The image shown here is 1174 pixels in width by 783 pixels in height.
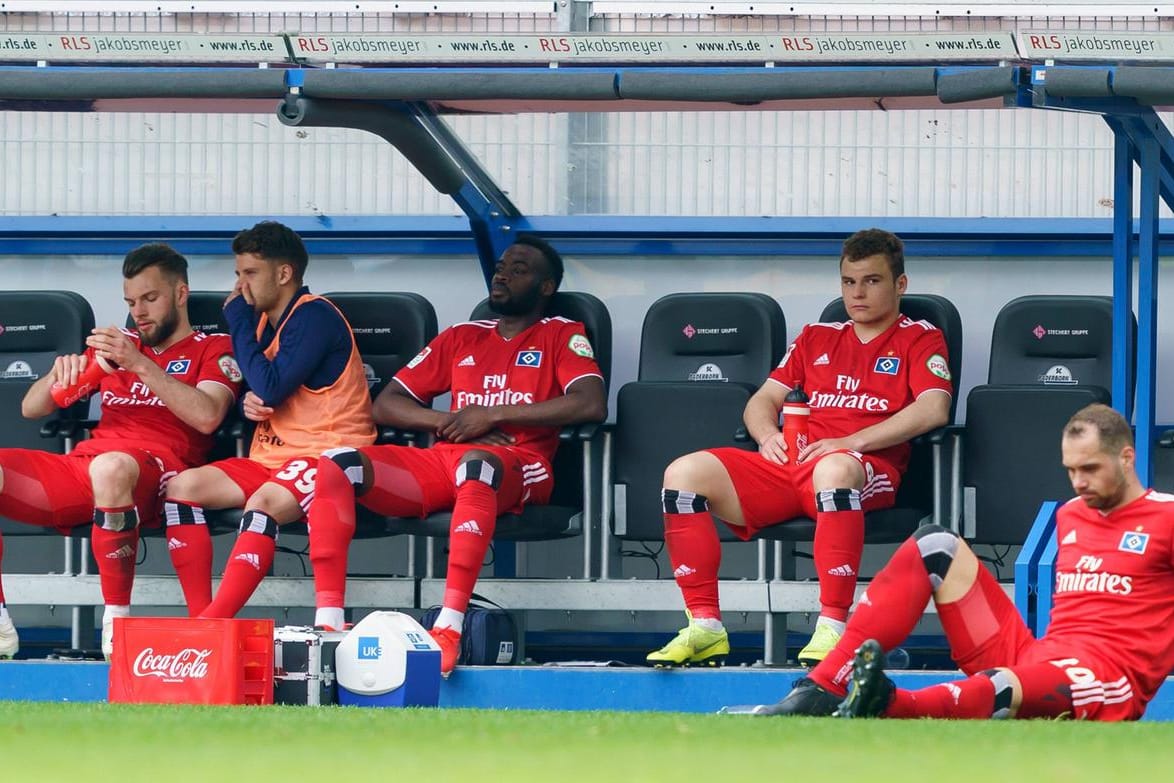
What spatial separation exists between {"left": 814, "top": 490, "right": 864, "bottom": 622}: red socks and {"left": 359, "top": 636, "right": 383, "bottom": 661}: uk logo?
134 cm

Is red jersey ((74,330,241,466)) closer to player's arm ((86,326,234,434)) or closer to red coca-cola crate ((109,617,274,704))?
player's arm ((86,326,234,434))

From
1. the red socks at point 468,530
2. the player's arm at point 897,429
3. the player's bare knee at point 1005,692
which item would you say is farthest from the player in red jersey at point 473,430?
the player's bare knee at point 1005,692

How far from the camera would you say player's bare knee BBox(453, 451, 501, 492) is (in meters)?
6.35

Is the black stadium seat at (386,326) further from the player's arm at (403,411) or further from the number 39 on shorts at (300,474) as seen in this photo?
the number 39 on shorts at (300,474)

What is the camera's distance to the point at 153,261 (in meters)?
7.09

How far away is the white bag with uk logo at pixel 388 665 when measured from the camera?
5.72 meters

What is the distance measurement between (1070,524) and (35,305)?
419cm

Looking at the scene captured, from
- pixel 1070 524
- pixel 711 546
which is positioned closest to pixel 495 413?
pixel 711 546

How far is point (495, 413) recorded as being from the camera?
6.79 m

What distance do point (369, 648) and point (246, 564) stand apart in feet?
2.57

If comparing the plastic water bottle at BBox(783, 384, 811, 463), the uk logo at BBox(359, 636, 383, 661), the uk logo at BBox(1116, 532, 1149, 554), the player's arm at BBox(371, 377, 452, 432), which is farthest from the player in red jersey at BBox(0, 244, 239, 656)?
the uk logo at BBox(1116, 532, 1149, 554)

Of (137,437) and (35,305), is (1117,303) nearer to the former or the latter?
(137,437)

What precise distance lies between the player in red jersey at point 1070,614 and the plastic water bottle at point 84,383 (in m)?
3.11

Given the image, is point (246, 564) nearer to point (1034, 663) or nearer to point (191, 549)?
point (191, 549)
